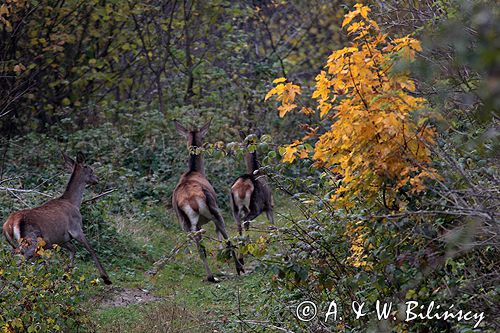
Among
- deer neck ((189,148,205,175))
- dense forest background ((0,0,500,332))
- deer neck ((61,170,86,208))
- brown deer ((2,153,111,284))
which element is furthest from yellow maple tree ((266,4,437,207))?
deer neck ((189,148,205,175))

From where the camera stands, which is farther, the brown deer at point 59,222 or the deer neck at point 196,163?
the deer neck at point 196,163

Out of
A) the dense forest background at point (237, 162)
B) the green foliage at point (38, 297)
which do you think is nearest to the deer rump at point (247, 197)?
the dense forest background at point (237, 162)

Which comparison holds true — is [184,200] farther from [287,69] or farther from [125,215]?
[287,69]

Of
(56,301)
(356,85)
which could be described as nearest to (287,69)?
(56,301)

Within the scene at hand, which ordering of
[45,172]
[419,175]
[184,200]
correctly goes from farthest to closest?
[45,172] → [184,200] → [419,175]

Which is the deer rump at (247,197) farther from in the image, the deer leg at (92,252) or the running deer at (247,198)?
the deer leg at (92,252)

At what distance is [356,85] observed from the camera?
234 inches

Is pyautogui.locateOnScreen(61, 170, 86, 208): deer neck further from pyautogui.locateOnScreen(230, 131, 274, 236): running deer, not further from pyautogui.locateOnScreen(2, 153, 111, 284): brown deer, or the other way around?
pyautogui.locateOnScreen(230, 131, 274, 236): running deer

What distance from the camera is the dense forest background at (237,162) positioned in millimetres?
5395

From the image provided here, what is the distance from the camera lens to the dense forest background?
539cm

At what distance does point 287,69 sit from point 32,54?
612cm

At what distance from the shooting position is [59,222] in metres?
10.8

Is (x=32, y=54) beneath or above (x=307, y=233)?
beneath

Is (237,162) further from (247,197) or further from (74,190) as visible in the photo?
(74,190)
